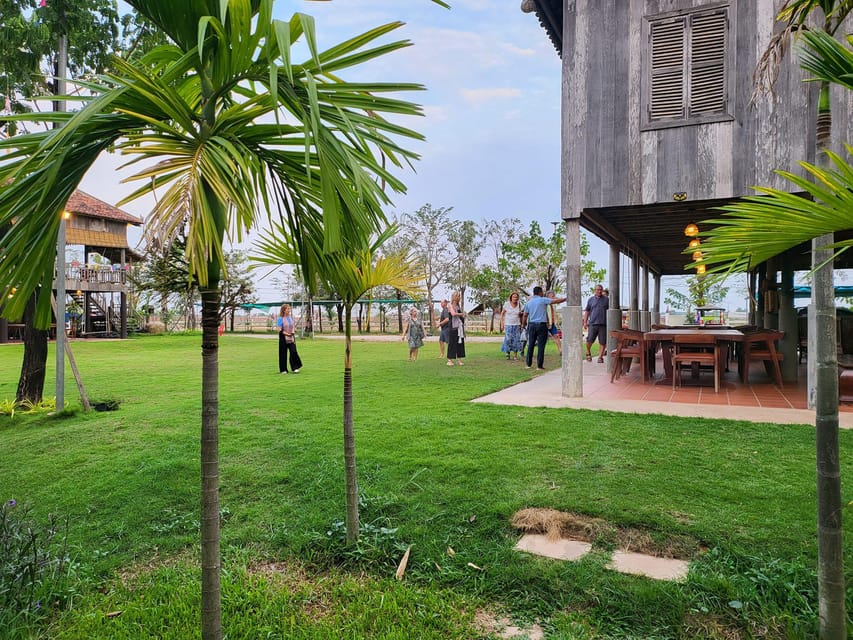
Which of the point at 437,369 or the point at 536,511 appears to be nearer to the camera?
the point at 536,511

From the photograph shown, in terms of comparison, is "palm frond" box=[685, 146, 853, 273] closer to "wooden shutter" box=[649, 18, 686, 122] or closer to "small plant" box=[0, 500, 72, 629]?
"small plant" box=[0, 500, 72, 629]

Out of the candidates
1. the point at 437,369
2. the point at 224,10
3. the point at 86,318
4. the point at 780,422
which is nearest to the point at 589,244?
the point at 437,369

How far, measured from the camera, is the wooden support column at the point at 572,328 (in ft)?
24.1

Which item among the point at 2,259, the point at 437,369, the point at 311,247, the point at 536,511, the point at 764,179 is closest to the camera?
the point at 2,259

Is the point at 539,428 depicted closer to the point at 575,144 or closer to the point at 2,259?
the point at 575,144

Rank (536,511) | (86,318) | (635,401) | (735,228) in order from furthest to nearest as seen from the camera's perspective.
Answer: (86,318)
(635,401)
(536,511)
(735,228)

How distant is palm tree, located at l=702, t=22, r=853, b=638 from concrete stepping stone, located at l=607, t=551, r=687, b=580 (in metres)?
0.66

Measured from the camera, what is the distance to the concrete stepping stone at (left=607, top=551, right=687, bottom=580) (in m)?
2.58

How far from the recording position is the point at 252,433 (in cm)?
565

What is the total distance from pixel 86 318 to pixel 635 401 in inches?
1088

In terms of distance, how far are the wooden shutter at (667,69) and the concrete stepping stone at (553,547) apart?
234 inches

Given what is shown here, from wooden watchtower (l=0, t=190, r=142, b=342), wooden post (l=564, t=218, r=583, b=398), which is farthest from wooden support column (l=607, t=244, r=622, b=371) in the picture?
wooden watchtower (l=0, t=190, r=142, b=342)

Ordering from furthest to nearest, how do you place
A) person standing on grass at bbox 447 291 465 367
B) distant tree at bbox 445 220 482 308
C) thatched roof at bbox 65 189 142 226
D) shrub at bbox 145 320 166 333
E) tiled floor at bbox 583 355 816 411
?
distant tree at bbox 445 220 482 308, shrub at bbox 145 320 166 333, thatched roof at bbox 65 189 142 226, person standing on grass at bbox 447 291 465 367, tiled floor at bbox 583 355 816 411

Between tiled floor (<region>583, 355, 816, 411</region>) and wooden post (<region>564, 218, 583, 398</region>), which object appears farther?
wooden post (<region>564, 218, 583, 398</region>)
